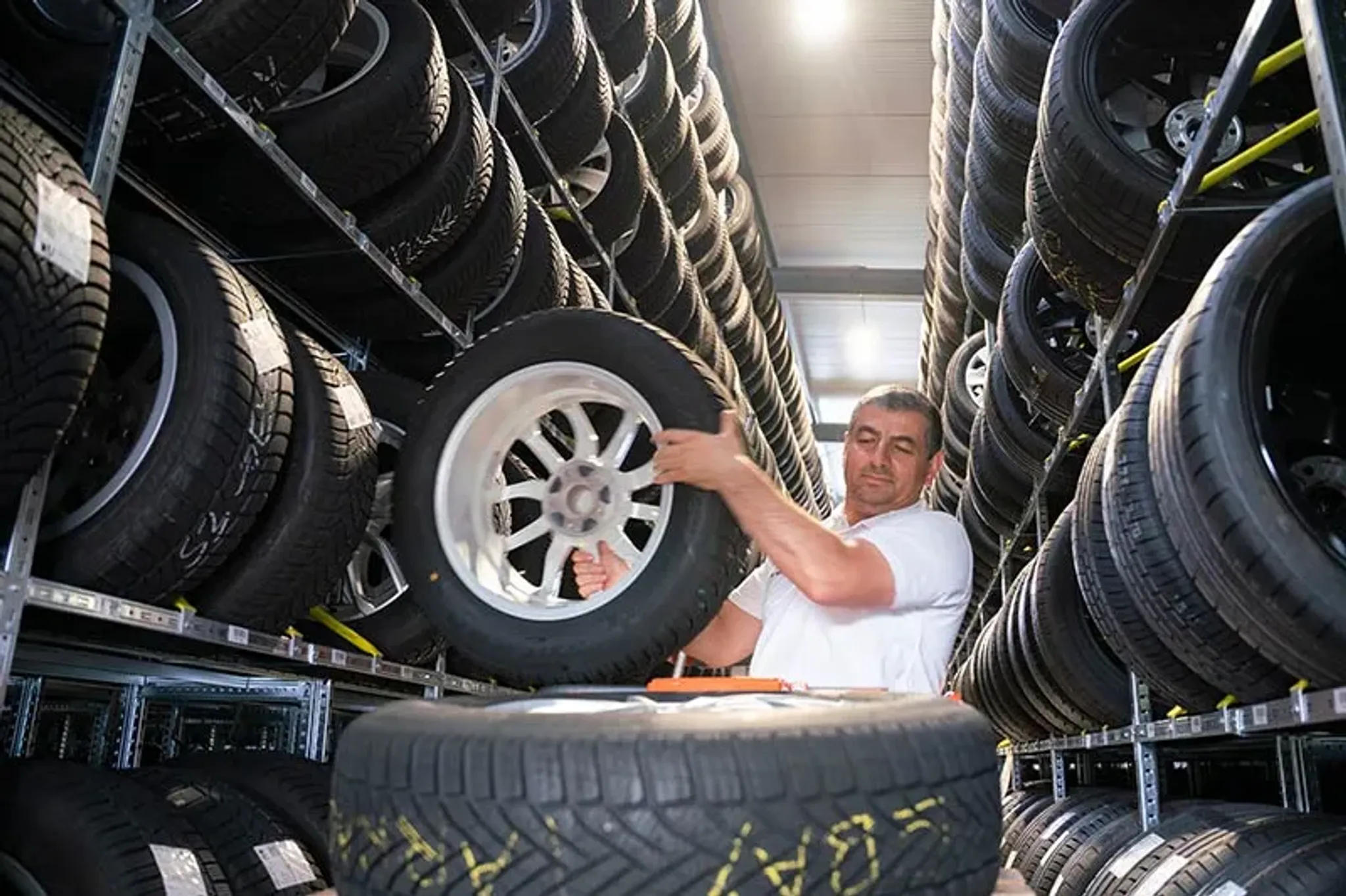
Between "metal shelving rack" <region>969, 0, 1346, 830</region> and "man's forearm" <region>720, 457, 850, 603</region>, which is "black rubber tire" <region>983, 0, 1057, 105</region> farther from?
"man's forearm" <region>720, 457, 850, 603</region>

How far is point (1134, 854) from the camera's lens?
2904 millimetres

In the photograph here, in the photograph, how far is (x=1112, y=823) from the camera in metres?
3.87

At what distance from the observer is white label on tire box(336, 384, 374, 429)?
2.65m

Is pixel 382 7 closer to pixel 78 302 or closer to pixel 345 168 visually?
pixel 345 168

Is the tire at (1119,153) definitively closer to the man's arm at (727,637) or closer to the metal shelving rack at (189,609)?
the man's arm at (727,637)

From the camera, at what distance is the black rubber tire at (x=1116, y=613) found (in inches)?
104

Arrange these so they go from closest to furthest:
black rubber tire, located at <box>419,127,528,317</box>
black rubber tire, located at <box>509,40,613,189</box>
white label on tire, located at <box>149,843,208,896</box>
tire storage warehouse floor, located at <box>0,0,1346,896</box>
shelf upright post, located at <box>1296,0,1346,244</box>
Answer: tire storage warehouse floor, located at <box>0,0,1346,896</box> → shelf upright post, located at <box>1296,0,1346,244</box> → white label on tire, located at <box>149,843,208,896</box> → black rubber tire, located at <box>419,127,528,317</box> → black rubber tire, located at <box>509,40,613,189</box>

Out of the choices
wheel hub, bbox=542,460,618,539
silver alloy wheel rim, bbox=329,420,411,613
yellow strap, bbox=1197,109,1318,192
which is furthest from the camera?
silver alloy wheel rim, bbox=329,420,411,613

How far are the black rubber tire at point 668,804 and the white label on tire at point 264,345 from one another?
122 cm

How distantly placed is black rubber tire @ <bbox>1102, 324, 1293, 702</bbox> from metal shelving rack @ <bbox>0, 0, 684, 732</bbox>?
5.71 feet

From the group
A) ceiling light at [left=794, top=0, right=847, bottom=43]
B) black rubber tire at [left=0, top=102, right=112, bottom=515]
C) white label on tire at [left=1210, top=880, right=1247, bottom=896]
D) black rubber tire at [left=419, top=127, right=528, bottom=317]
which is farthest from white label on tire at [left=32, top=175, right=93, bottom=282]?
ceiling light at [left=794, top=0, right=847, bottom=43]

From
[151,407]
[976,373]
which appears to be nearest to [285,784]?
[151,407]

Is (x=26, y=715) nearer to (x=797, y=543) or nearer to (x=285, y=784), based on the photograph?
(x=285, y=784)

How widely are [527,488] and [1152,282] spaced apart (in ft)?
6.22
